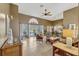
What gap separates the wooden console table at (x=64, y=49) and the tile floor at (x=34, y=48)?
11cm

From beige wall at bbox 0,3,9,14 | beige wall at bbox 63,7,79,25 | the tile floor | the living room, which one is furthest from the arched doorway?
beige wall at bbox 63,7,79,25

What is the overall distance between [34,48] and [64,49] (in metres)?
0.61

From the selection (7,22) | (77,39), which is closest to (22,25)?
(7,22)

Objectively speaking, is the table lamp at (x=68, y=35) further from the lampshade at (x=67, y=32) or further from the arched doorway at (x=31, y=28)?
the arched doorway at (x=31, y=28)

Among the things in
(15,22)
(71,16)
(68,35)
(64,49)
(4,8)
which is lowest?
(64,49)

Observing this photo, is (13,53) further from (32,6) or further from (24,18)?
(32,6)

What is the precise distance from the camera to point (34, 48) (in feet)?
7.25

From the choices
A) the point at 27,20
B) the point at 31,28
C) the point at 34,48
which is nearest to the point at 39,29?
the point at 31,28

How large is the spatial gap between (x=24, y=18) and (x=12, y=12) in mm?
258

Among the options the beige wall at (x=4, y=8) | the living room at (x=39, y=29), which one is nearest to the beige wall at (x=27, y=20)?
the living room at (x=39, y=29)

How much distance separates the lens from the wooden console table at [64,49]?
2.11m

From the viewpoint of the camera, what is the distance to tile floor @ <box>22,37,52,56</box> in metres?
2.18

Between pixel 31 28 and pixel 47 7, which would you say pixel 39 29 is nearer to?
pixel 31 28

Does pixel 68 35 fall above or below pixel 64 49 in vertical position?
above
